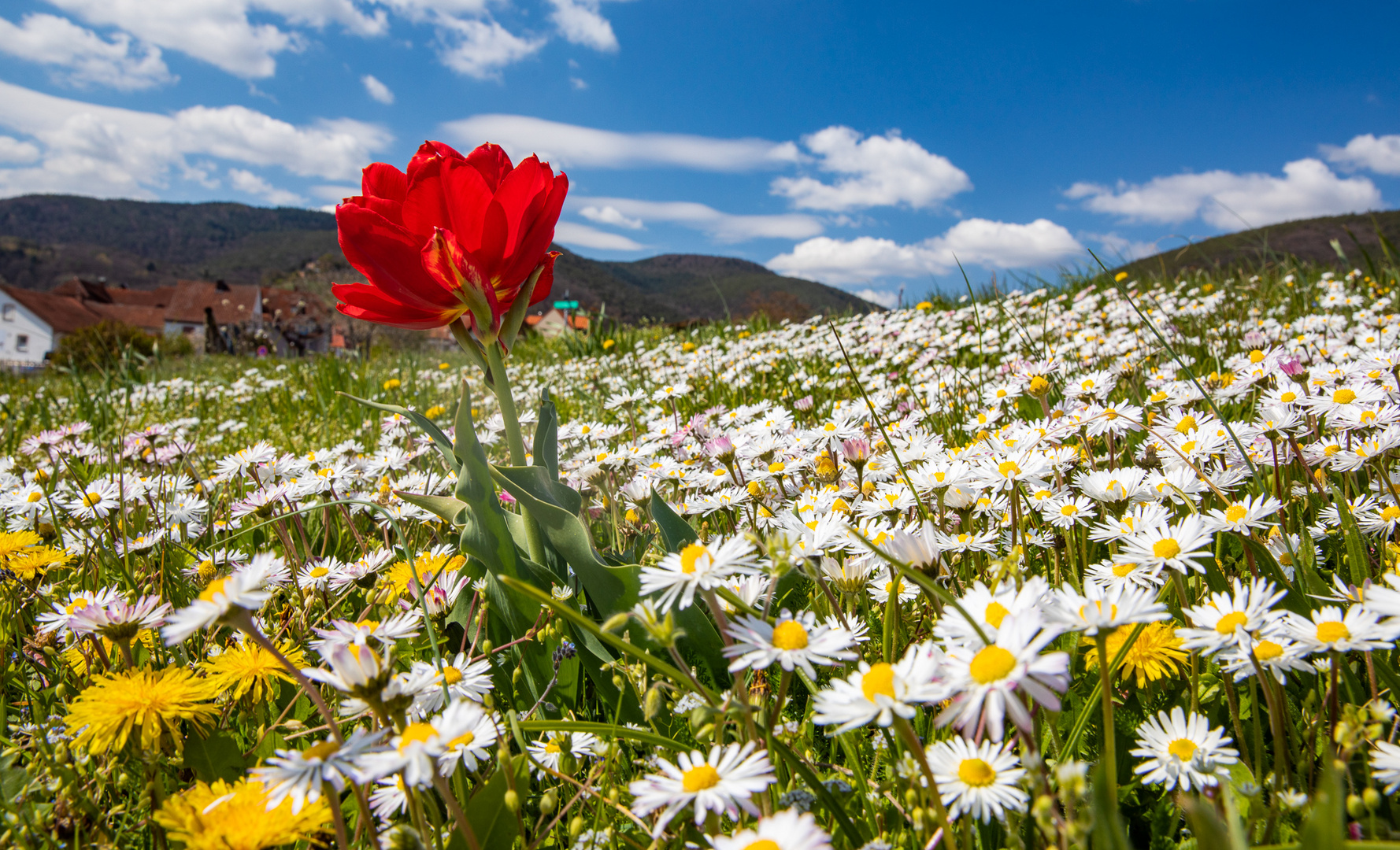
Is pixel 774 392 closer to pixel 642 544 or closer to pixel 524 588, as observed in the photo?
pixel 642 544

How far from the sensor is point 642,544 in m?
1.70

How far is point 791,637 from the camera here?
2.70 feet

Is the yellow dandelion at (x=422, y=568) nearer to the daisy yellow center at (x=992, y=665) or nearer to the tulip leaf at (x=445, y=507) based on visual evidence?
the tulip leaf at (x=445, y=507)

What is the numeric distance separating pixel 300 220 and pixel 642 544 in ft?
755

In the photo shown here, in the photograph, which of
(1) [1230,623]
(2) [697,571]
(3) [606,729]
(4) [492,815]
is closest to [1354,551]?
(1) [1230,623]

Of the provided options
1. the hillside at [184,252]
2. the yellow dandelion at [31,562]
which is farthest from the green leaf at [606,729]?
the hillside at [184,252]

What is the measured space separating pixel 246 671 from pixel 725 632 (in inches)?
33.8

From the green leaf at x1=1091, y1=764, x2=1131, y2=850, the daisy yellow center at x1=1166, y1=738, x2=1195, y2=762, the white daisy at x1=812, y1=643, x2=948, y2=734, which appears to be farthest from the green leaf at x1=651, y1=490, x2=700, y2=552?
the green leaf at x1=1091, y1=764, x2=1131, y2=850

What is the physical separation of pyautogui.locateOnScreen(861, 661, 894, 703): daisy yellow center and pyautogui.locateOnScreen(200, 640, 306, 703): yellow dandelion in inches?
37.1

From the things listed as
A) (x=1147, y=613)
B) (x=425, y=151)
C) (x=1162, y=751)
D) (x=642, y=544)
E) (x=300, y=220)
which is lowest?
(x=1162, y=751)

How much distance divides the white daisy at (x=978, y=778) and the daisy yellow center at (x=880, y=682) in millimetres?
126

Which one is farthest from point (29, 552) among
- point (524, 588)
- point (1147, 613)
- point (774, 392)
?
point (774, 392)

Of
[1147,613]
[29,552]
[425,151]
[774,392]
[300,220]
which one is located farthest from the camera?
[300,220]

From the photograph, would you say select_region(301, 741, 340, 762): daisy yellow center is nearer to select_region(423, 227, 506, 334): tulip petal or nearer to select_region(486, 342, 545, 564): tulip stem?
select_region(486, 342, 545, 564): tulip stem
